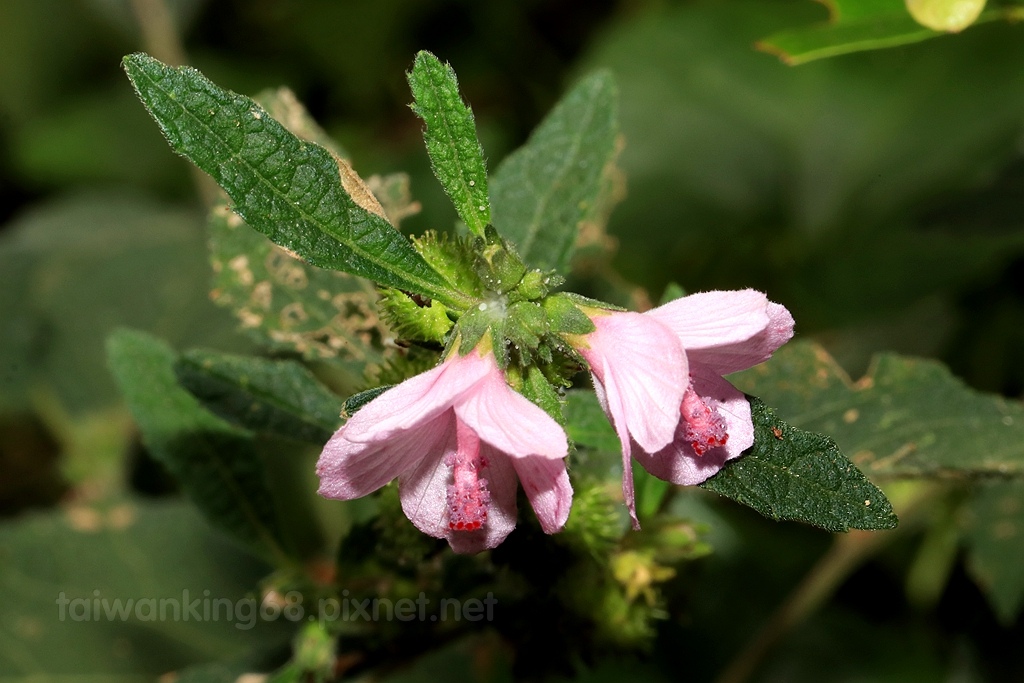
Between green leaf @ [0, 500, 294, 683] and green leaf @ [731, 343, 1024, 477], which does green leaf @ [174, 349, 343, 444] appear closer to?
green leaf @ [731, 343, 1024, 477]

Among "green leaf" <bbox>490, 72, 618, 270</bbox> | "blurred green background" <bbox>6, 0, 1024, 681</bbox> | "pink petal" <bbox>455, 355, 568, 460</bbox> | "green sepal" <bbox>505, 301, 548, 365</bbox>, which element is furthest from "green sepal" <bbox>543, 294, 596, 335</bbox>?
"blurred green background" <bbox>6, 0, 1024, 681</bbox>

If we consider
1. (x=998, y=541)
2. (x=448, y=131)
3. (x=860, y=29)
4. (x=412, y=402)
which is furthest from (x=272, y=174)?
(x=998, y=541)

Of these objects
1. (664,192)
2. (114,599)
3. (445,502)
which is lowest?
(114,599)

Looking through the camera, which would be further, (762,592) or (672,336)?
(762,592)

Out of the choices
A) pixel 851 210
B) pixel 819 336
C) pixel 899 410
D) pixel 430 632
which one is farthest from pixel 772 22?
pixel 430 632

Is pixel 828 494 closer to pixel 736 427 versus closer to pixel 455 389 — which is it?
pixel 736 427

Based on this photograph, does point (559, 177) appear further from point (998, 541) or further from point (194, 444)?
point (998, 541)
